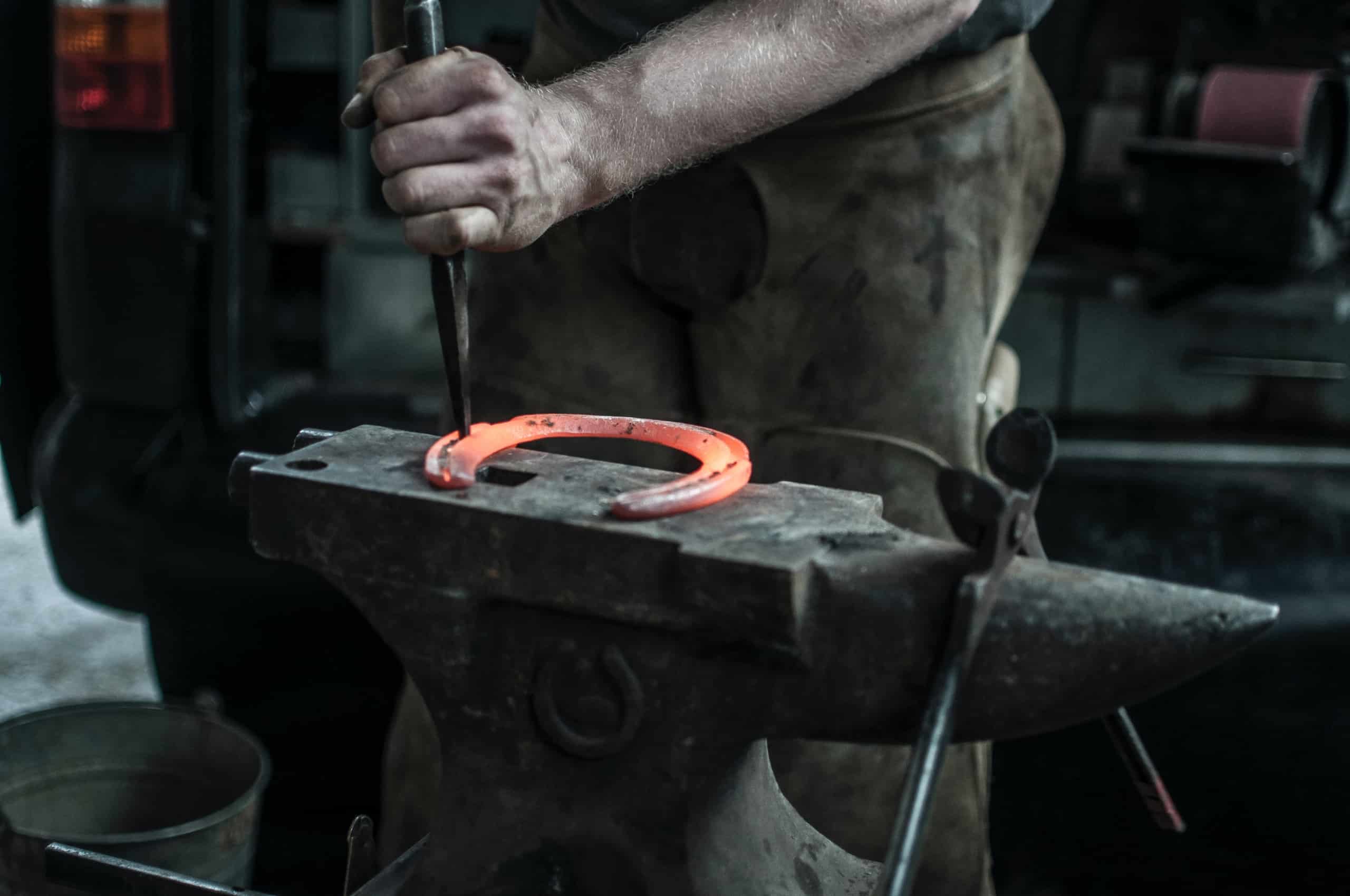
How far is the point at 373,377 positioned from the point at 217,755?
78 centimetres

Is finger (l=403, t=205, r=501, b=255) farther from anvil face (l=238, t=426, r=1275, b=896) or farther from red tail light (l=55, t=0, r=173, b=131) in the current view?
red tail light (l=55, t=0, r=173, b=131)

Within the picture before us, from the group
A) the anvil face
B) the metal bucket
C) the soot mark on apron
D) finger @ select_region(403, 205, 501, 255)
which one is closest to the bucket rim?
the metal bucket

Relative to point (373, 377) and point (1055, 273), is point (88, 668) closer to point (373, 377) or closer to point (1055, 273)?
point (373, 377)

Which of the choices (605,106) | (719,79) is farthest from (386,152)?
(719,79)

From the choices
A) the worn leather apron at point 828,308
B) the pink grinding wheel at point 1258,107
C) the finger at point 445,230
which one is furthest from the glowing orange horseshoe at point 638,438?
the pink grinding wheel at point 1258,107

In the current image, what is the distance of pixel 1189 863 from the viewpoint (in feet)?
7.55

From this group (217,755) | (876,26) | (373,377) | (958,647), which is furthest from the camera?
(373,377)

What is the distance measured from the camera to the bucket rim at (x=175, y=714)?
5.81ft

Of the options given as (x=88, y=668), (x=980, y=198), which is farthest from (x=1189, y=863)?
(x=88, y=668)

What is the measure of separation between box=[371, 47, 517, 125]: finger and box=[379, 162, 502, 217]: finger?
4cm

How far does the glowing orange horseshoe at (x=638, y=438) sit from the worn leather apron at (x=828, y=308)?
1.33ft

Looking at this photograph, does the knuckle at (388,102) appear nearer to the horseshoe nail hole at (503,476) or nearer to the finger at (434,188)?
the finger at (434,188)

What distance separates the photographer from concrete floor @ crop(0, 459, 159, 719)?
9.89 feet

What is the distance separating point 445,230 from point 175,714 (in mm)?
1250
